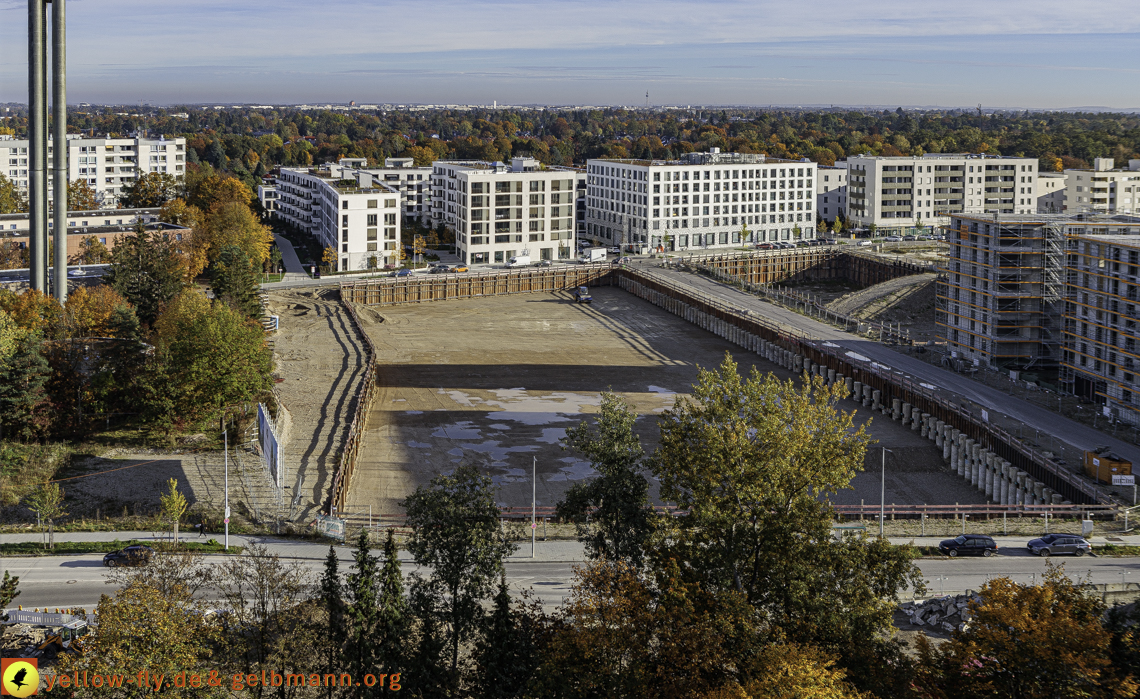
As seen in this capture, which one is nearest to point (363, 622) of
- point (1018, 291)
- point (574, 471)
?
point (574, 471)

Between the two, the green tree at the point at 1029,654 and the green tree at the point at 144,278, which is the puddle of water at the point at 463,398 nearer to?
the green tree at the point at 144,278

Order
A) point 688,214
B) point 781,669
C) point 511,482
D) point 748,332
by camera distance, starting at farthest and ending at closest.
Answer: point 688,214 < point 748,332 < point 511,482 < point 781,669

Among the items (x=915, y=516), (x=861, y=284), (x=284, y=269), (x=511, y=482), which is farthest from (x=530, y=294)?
(x=915, y=516)

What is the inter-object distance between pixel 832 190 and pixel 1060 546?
115 meters

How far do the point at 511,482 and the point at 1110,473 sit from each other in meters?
27.1

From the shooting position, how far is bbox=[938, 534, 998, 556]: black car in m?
40.2

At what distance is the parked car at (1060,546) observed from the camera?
131ft

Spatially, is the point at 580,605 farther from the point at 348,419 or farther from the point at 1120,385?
the point at 1120,385

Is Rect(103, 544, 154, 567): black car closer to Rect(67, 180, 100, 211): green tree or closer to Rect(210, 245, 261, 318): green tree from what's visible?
Rect(210, 245, 261, 318): green tree

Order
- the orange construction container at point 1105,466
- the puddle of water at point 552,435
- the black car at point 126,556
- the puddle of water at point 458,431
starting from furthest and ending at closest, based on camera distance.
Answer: the puddle of water at point 458,431, the puddle of water at point 552,435, the orange construction container at point 1105,466, the black car at point 126,556

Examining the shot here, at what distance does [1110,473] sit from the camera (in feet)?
162

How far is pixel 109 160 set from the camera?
15762 cm

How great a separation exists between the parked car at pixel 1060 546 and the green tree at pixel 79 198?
4568 inches

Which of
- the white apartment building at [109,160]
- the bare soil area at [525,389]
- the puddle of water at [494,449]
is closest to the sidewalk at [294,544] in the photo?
the bare soil area at [525,389]
